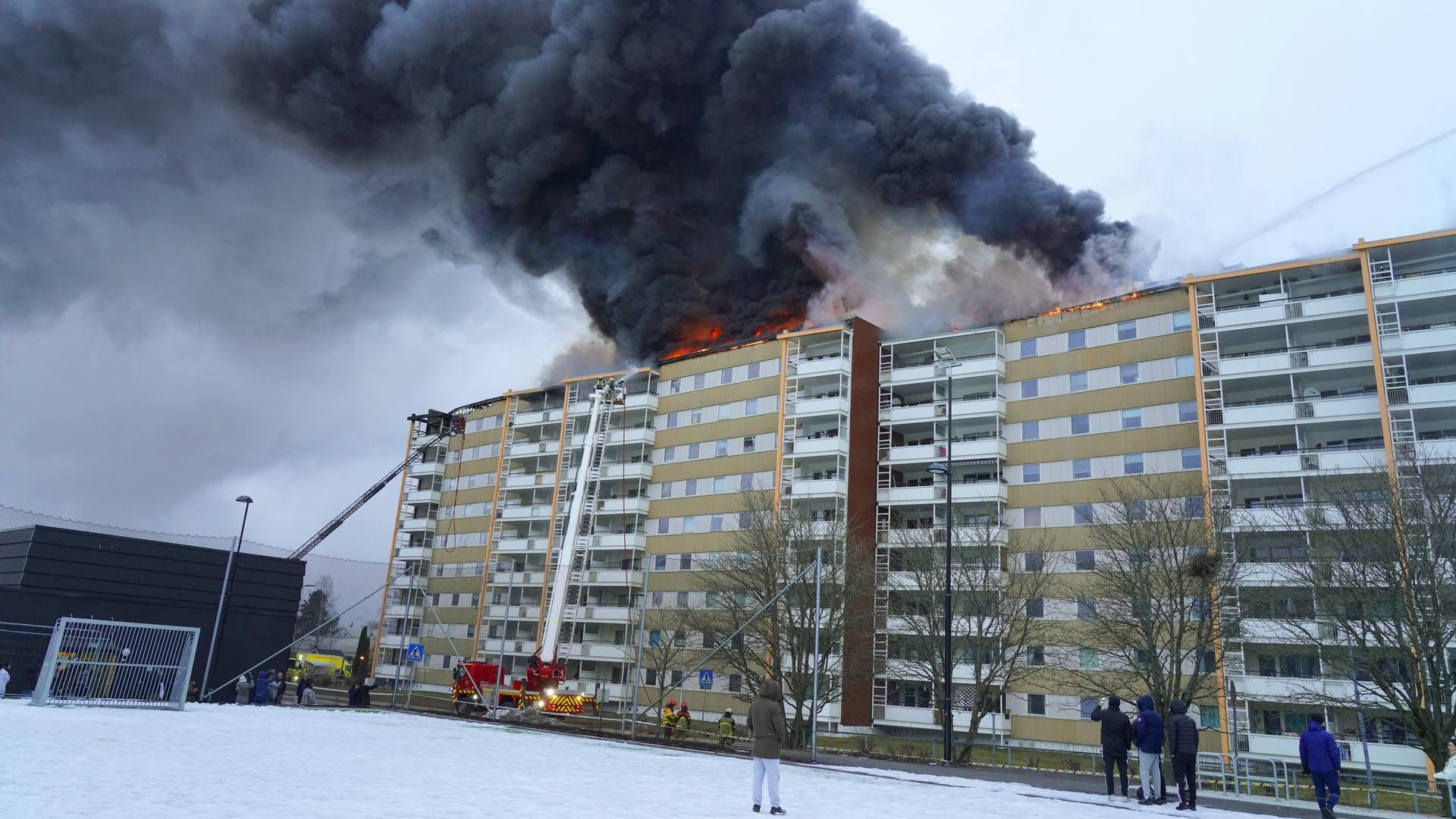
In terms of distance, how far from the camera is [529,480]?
79688 mm

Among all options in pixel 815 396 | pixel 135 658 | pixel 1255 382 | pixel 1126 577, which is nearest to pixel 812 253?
pixel 815 396

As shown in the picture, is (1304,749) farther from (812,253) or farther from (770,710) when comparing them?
(812,253)

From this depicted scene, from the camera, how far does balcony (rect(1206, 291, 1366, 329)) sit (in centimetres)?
4875

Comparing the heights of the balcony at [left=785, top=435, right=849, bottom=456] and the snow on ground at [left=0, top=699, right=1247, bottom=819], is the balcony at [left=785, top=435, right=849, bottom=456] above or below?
above

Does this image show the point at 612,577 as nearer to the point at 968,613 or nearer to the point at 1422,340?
the point at 968,613

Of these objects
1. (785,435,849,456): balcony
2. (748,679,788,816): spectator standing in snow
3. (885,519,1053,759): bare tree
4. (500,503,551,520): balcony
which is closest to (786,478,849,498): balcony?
(785,435,849,456): balcony

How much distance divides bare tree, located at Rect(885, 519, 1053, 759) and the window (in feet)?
17.0

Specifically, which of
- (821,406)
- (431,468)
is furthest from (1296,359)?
(431,468)

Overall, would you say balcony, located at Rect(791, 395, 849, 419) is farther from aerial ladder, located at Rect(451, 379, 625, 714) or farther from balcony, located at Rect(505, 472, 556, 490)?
balcony, located at Rect(505, 472, 556, 490)

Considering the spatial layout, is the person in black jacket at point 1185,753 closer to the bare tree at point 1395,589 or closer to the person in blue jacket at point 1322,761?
the person in blue jacket at point 1322,761

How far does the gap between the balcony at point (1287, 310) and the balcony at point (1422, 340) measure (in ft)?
7.21

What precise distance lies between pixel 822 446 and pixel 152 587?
42530 millimetres

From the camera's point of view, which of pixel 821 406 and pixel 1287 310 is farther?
pixel 821 406

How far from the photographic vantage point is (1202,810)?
1822cm
